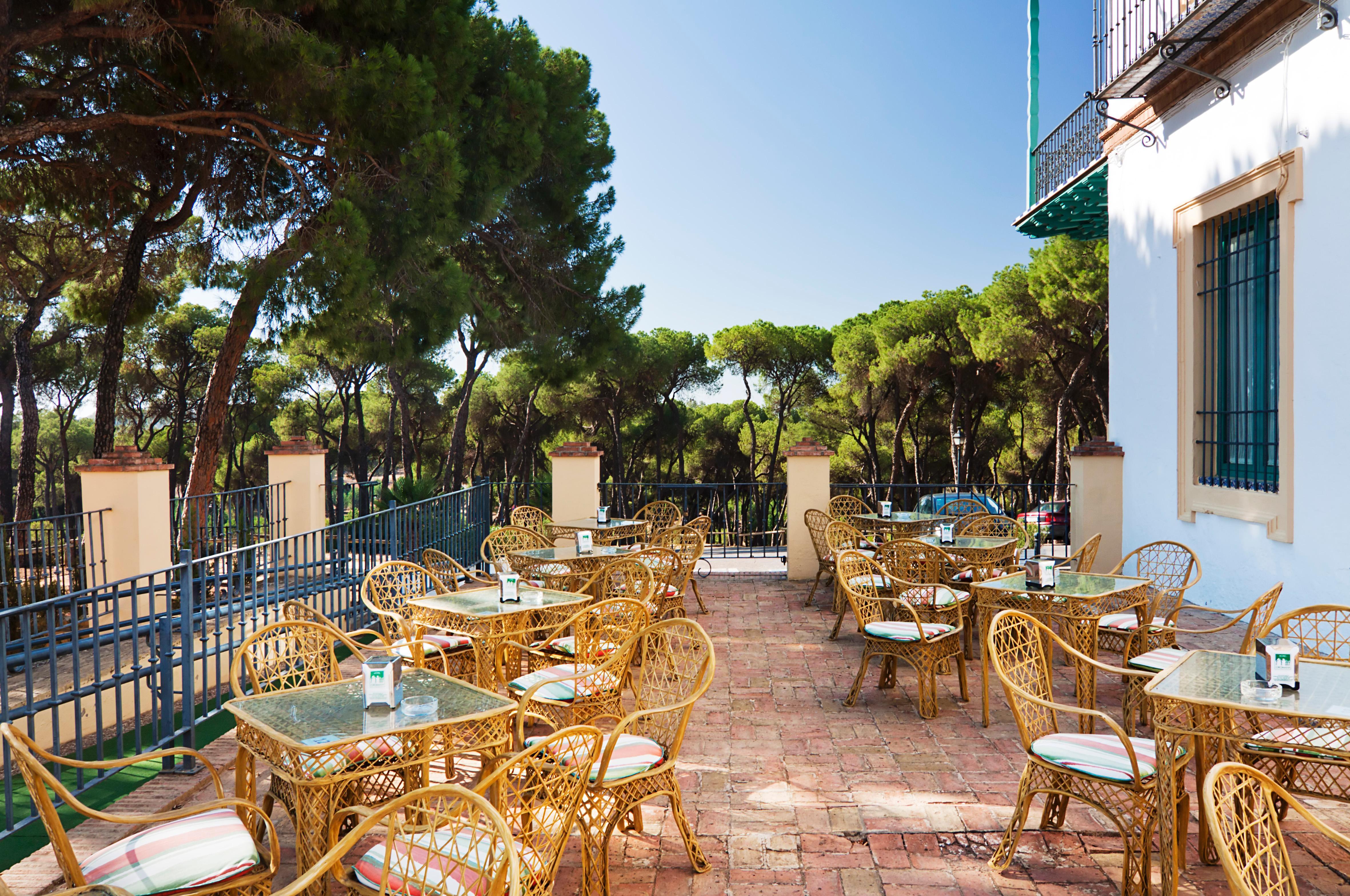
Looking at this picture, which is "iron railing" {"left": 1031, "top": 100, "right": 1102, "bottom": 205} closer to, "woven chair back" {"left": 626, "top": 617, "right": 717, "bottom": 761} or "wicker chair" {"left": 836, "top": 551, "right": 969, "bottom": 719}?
"wicker chair" {"left": 836, "top": 551, "right": 969, "bottom": 719}

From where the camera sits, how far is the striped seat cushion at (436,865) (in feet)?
5.97

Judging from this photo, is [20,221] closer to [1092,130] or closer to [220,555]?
[220,555]

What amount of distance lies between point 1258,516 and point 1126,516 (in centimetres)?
215

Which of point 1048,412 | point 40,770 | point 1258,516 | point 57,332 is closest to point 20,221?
point 57,332

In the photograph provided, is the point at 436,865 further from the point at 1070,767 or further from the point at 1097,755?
the point at 1097,755

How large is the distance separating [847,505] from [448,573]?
15.8ft

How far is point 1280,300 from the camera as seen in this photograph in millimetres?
6480

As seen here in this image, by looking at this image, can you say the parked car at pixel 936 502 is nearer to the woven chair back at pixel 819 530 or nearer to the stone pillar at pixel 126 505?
the woven chair back at pixel 819 530

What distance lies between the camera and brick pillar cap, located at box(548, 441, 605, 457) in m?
9.47

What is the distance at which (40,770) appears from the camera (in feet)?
6.77

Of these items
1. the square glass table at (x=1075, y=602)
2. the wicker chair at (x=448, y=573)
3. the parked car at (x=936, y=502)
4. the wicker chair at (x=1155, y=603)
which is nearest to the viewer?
the square glass table at (x=1075, y=602)

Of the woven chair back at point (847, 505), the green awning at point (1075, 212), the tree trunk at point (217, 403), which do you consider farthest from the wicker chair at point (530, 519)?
the green awning at point (1075, 212)

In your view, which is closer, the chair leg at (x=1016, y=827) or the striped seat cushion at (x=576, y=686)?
the chair leg at (x=1016, y=827)

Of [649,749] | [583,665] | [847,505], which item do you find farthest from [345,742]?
[847,505]
